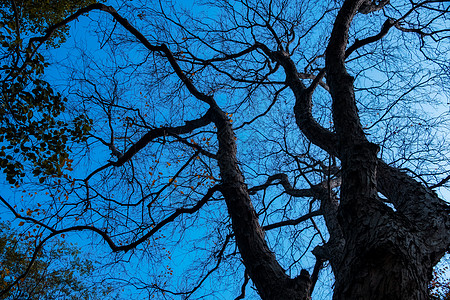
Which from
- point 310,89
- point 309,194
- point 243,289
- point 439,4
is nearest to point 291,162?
point 309,194

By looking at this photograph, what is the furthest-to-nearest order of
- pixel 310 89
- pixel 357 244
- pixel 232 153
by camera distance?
pixel 310 89 → pixel 232 153 → pixel 357 244

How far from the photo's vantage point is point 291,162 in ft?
17.5

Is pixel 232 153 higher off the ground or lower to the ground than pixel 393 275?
higher

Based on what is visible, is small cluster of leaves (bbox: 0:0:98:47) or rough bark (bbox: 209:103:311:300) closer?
rough bark (bbox: 209:103:311:300)

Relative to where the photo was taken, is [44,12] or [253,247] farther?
[44,12]

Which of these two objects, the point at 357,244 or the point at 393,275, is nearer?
the point at 393,275

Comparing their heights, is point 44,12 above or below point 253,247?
above

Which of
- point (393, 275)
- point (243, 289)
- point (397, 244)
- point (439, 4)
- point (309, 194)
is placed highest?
point (439, 4)

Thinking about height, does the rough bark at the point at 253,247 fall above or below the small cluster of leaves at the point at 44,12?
below

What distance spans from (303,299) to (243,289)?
2.17m

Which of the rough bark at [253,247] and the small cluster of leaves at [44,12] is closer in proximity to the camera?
the rough bark at [253,247]

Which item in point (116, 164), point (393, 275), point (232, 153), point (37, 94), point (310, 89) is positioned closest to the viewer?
point (393, 275)

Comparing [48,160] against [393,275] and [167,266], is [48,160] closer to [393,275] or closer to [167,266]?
[167,266]

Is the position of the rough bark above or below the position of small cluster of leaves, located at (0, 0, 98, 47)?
below
